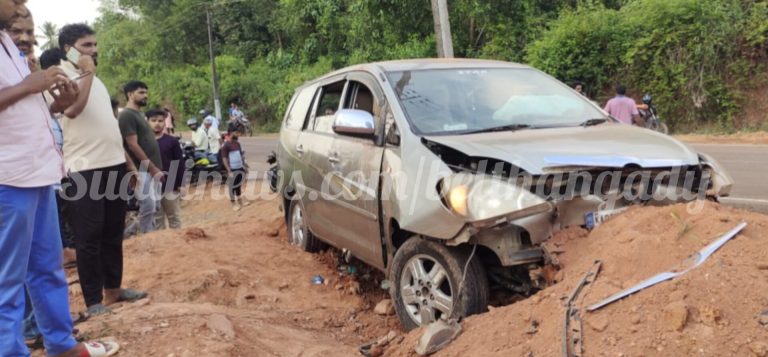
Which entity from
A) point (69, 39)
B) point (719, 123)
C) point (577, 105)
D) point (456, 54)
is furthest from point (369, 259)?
point (456, 54)

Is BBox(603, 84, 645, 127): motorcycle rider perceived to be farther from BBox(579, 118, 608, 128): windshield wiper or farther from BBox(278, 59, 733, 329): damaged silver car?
BBox(579, 118, 608, 128): windshield wiper

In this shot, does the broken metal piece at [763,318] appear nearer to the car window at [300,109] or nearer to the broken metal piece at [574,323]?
the broken metal piece at [574,323]

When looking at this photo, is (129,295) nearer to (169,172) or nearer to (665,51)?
(169,172)

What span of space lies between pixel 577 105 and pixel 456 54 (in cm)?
1945

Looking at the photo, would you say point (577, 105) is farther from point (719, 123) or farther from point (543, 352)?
point (719, 123)

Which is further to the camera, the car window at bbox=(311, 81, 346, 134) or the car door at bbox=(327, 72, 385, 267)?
the car window at bbox=(311, 81, 346, 134)

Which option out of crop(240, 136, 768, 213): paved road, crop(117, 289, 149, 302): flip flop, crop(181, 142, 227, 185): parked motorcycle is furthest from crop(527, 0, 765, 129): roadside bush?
crop(117, 289, 149, 302): flip flop

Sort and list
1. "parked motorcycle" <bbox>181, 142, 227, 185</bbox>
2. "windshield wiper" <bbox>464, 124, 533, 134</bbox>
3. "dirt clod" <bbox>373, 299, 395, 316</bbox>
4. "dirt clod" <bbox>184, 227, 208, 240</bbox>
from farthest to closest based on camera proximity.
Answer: "parked motorcycle" <bbox>181, 142, 227, 185</bbox> → "dirt clod" <bbox>184, 227, 208, 240</bbox> → "dirt clod" <bbox>373, 299, 395, 316</bbox> → "windshield wiper" <bbox>464, 124, 533, 134</bbox>

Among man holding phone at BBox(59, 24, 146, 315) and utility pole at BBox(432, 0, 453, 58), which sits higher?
utility pole at BBox(432, 0, 453, 58)

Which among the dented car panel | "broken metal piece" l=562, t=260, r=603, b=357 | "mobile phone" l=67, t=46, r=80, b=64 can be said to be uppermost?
"mobile phone" l=67, t=46, r=80, b=64

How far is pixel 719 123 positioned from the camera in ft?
55.8

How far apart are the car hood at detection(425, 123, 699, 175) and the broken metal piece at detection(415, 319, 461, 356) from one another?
94 centimetres

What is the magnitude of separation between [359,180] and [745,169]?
332 inches

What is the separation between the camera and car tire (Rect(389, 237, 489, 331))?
11.4ft
